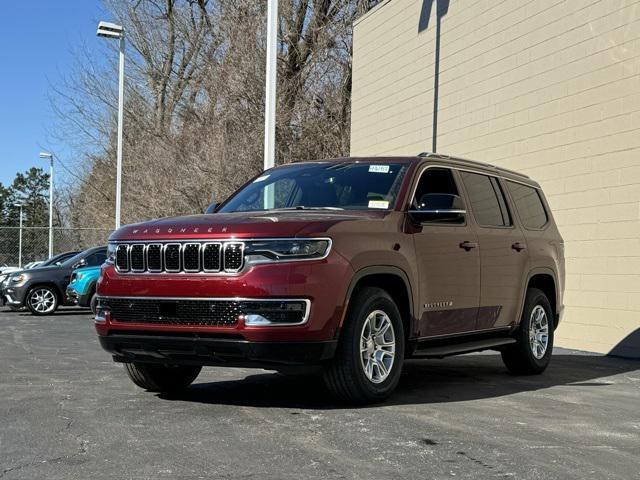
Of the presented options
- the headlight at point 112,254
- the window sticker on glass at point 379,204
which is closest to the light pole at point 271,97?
the window sticker on glass at point 379,204

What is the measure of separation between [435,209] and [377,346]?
4.16 ft

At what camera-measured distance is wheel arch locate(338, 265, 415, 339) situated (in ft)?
21.8

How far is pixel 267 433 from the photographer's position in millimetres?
5738

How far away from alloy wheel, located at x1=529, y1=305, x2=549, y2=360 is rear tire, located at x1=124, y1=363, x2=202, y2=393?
11.9 feet

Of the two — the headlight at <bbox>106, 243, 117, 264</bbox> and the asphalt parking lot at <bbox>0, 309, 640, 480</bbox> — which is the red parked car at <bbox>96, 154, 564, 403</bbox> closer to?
the headlight at <bbox>106, 243, 117, 264</bbox>

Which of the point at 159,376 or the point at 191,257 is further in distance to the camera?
the point at 159,376

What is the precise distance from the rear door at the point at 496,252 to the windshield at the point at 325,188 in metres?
1.16

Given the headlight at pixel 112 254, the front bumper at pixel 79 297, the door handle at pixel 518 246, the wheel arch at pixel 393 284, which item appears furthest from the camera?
the front bumper at pixel 79 297

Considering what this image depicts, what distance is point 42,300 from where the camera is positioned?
71.6ft

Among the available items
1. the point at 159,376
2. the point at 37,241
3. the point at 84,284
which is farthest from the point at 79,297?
the point at 37,241

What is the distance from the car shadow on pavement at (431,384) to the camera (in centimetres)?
722

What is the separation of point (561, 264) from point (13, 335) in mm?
9207

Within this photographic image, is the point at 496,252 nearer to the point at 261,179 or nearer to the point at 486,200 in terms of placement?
the point at 486,200

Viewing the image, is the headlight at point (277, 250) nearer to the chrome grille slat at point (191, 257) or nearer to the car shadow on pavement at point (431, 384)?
the chrome grille slat at point (191, 257)
